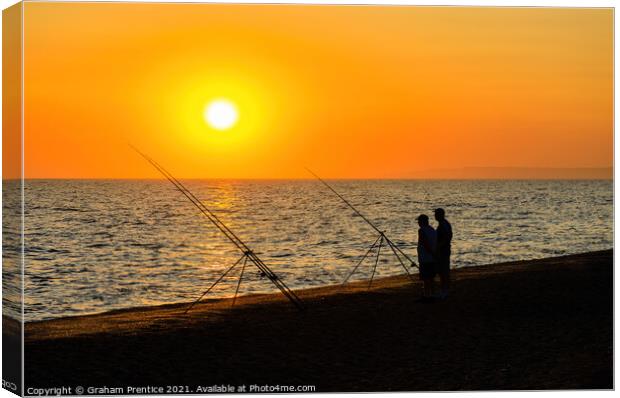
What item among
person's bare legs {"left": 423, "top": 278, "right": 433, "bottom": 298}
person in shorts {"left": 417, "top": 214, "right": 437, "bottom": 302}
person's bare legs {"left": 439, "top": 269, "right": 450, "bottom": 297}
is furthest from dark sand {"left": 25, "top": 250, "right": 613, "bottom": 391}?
person in shorts {"left": 417, "top": 214, "right": 437, "bottom": 302}

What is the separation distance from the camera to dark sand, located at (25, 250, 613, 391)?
10391 millimetres

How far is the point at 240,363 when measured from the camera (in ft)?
35.4

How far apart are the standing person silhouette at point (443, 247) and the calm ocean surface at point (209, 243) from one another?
7.63 ft

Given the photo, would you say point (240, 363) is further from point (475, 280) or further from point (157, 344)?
point (475, 280)

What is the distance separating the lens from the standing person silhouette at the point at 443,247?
12906 mm

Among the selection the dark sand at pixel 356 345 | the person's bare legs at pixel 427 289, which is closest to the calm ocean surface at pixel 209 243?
the dark sand at pixel 356 345

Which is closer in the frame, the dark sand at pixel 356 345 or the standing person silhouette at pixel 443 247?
the dark sand at pixel 356 345

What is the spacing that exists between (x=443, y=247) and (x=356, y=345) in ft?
8.09

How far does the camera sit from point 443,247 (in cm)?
1310

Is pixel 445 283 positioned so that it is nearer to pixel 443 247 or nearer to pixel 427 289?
pixel 427 289

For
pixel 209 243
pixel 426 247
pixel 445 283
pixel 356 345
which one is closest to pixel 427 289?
pixel 445 283

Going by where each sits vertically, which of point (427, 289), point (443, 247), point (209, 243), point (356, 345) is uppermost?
point (209, 243)

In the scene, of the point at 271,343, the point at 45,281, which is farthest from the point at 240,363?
the point at 45,281

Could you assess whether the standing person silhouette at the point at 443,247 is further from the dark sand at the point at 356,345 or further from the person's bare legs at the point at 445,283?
the dark sand at the point at 356,345
